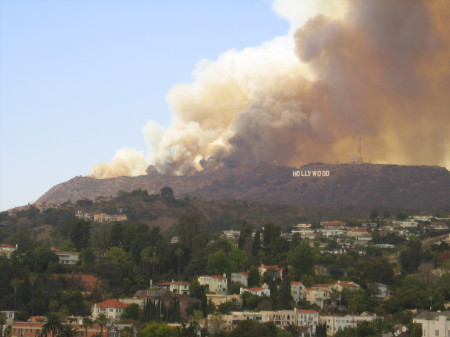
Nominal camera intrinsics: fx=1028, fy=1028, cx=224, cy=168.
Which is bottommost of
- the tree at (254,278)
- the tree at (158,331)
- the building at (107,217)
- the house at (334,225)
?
the tree at (158,331)

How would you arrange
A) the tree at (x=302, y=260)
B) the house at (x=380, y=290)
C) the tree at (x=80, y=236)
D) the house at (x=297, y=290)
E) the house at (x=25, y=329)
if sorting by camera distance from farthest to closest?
the tree at (x=80, y=236) → the tree at (x=302, y=260) → the house at (x=380, y=290) → the house at (x=297, y=290) → the house at (x=25, y=329)

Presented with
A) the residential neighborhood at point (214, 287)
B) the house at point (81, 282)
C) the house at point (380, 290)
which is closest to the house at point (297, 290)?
the residential neighborhood at point (214, 287)

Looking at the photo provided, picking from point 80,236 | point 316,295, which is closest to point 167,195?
point 80,236

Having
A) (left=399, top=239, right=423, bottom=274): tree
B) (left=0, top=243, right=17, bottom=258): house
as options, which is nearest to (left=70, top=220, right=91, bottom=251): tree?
(left=0, top=243, right=17, bottom=258): house

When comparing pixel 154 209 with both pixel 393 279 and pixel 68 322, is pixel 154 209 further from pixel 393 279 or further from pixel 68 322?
pixel 68 322

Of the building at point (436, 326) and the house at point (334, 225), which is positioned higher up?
the house at point (334, 225)

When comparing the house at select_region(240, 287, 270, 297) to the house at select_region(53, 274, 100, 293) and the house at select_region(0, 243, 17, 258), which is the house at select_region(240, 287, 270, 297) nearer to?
the house at select_region(53, 274, 100, 293)

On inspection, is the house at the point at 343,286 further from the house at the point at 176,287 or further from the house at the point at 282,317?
the house at the point at 176,287
